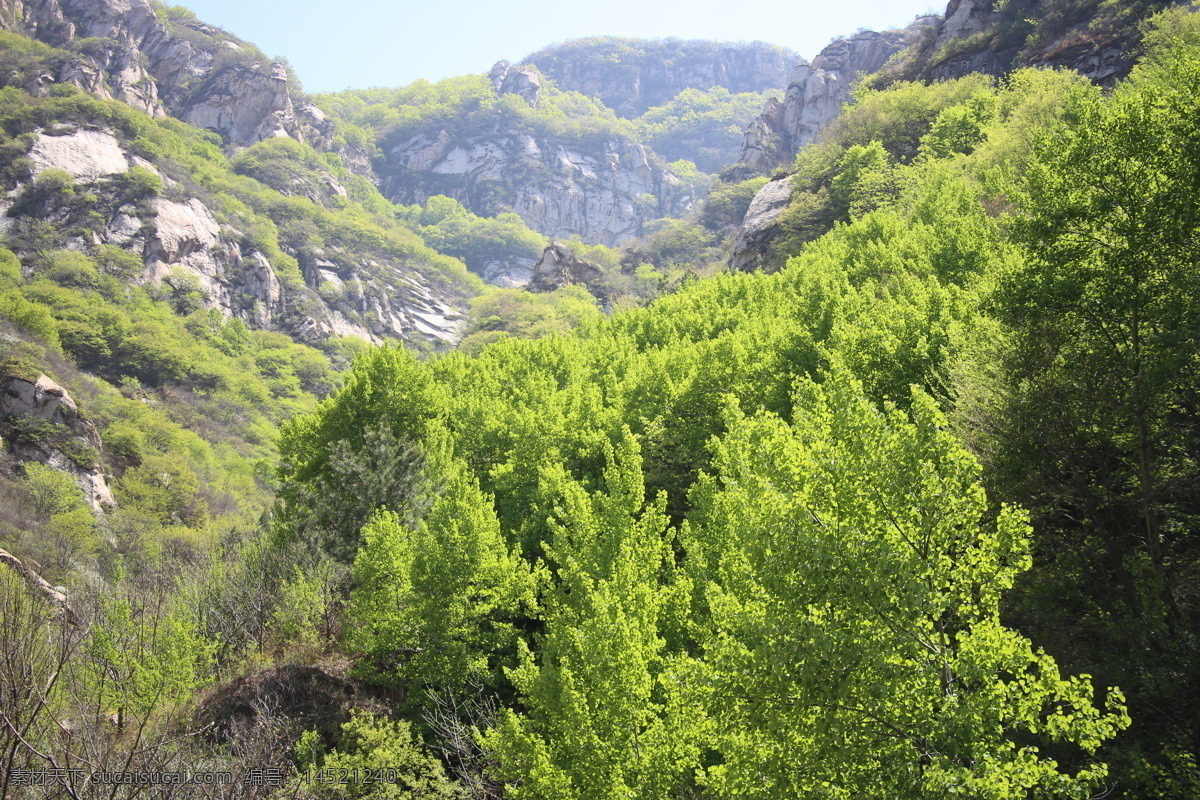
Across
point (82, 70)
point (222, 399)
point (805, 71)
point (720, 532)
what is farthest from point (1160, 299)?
point (82, 70)

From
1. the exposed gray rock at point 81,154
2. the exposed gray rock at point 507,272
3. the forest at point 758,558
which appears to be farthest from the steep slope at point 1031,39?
the exposed gray rock at point 507,272

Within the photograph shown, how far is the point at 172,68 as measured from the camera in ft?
471

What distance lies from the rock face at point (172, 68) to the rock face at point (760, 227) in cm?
10753

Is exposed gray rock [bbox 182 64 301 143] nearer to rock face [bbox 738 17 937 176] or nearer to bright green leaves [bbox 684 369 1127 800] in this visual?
rock face [bbox 738 17 937 176]

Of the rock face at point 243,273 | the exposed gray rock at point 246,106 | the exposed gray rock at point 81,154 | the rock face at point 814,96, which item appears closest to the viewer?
the exposed gray rock at point 81,154

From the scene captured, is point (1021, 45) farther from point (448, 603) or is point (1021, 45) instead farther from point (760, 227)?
point (448, 603)

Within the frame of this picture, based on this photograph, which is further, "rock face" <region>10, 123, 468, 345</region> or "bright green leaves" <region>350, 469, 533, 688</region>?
"rock face" <region>10, 123, 468, 345</region>

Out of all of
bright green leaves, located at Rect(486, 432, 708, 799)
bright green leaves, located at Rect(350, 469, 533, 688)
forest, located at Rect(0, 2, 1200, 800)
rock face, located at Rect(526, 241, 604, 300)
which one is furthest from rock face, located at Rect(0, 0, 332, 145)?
bright green leaves, located at Rect(486, 432, 708, 799)

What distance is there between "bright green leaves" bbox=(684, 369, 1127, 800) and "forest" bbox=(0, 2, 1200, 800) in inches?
1.9

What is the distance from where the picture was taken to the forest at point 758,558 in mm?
8703

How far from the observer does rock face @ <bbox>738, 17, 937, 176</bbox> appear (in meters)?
107

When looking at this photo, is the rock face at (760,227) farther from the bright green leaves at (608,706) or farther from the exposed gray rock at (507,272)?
the exposed gray rock at (507,272)

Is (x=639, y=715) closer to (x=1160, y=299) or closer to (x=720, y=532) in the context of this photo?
(x=720, y=532)

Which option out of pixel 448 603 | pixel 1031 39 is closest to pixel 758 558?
pixel 448 603
